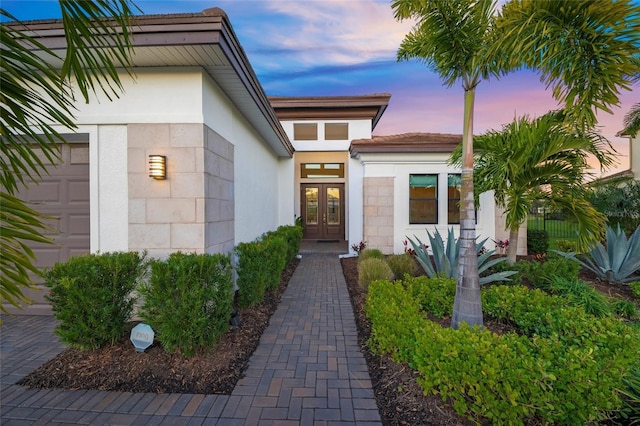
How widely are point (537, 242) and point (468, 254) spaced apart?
7.76 meters

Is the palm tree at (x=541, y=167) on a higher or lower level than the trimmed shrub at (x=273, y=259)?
higher

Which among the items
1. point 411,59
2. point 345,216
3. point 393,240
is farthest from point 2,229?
point 345,216

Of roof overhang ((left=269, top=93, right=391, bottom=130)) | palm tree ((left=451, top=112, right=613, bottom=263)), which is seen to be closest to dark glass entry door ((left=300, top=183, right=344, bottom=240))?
roof overhang ((left=269, top=93, right=391, bottom=130))

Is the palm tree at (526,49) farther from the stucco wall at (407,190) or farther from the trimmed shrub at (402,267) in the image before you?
the stucco wall at (407,190)

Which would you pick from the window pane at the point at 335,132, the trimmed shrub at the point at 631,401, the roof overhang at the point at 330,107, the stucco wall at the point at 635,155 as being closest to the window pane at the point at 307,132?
the roof overhang at the point at 330,107

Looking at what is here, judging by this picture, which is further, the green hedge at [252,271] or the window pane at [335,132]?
the window pane at [335,132]

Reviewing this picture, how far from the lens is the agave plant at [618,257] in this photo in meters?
5.24

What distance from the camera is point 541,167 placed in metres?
Answer: 5.39

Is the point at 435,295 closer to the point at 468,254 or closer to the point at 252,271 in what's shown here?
the point at 468,254

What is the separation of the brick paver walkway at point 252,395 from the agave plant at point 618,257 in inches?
210

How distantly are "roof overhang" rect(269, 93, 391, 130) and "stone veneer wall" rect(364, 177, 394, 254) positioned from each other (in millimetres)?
4580

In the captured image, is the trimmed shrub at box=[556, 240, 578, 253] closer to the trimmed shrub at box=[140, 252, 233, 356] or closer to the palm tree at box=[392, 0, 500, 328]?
the palm tree at box=[392, 0, 500, 328]

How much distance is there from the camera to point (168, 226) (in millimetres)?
3809

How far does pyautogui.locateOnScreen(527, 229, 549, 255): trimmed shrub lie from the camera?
28.8ft
